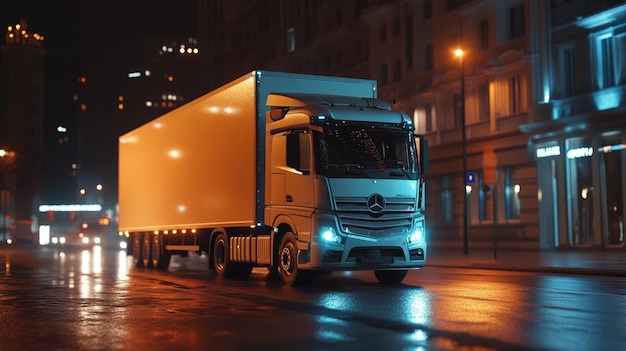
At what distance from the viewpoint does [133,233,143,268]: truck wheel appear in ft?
92.3

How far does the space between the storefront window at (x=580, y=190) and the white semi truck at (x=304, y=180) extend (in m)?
18.1

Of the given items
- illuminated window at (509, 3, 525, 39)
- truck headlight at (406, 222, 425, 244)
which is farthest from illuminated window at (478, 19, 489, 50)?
truck headlight at (406, 222, 425, 244)

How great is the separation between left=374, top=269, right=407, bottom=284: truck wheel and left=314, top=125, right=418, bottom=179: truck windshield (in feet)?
7.86

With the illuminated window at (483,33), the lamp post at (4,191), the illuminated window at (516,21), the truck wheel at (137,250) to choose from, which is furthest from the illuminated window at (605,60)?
the lamp post at (4,191)

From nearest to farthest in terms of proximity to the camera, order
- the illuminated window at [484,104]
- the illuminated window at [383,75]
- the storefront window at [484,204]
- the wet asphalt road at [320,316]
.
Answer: the wet asphalt road at [320,316]
the illuminated window at [484,104]
the storefront window at [484,204]
the illuminated window at [383,75]

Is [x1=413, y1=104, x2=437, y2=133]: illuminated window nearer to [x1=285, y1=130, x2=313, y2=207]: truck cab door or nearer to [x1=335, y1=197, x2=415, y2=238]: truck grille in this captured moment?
[x1=335, y1=197, x2=415, y2=238]: truck grille

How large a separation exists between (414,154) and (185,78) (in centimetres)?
9610

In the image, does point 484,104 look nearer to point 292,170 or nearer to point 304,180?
point 292,170

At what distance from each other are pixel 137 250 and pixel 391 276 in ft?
41.2

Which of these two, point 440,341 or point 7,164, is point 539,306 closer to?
point 440,341

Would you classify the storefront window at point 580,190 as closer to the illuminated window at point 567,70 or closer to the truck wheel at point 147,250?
the illuminated window at point 567,70

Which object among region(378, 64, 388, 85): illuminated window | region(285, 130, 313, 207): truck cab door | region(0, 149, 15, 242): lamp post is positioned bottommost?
region(285, 130, 313, 207): truck cab door

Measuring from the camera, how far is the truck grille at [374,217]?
1656 cm

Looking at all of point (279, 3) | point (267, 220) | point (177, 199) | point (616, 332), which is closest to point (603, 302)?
point (616, 332)
